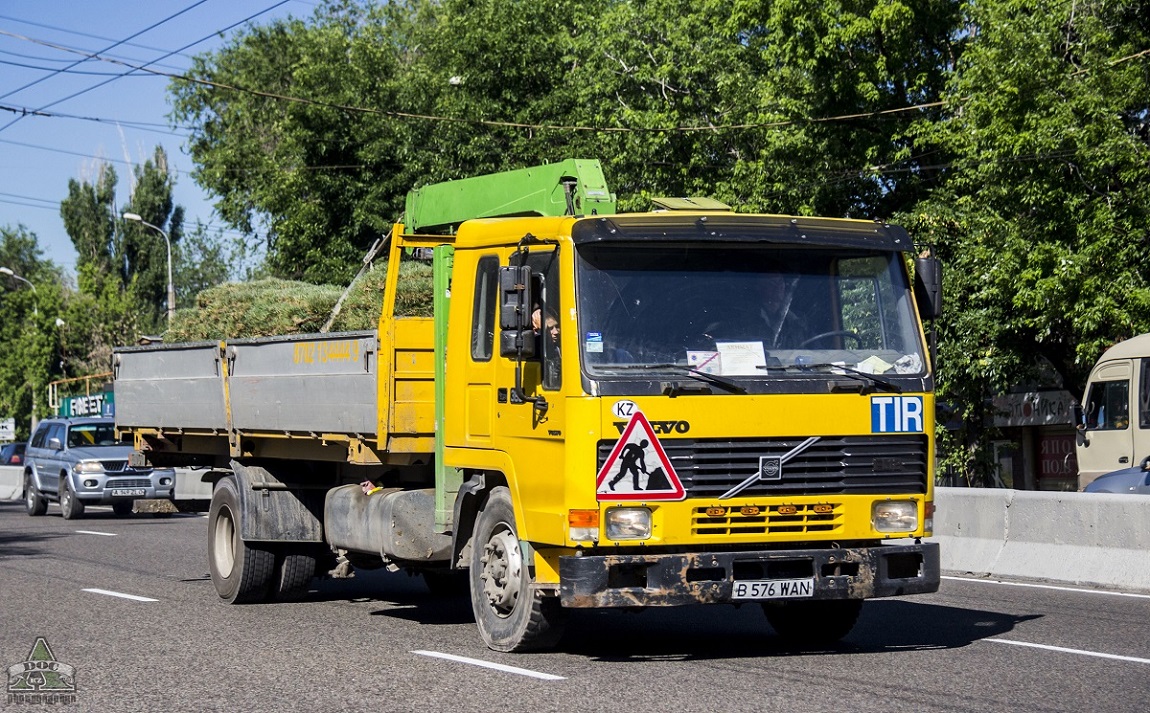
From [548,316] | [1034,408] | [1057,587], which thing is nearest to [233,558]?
[548,316]

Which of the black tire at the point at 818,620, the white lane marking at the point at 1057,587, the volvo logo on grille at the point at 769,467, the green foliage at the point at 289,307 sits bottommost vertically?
the white lane marking at the point at 1057,587

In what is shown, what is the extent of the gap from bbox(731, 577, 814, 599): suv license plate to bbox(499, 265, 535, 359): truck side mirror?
5.86ft

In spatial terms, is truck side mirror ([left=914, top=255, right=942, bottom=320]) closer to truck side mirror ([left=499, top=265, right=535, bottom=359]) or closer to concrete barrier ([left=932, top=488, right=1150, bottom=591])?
truck side mirror ([left=499, top=265, right=535, bottom=359])

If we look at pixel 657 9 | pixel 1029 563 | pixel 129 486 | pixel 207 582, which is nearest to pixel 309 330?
pixel 207 582

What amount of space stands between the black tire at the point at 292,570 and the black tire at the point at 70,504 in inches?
608

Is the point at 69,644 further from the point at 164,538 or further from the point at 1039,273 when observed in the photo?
the point at 1039,273

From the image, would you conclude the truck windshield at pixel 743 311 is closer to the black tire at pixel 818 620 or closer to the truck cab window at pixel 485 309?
the truck cab window at pixel 485 309

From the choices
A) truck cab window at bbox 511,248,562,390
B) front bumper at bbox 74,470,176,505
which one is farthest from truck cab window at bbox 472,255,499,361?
front bumper at bbox 74,470,176,505

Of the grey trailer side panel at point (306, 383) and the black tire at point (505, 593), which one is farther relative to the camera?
the grey trailer side panel at point (306, 383)

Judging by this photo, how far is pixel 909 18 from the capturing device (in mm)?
25766

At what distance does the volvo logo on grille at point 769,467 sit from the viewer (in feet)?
27.9

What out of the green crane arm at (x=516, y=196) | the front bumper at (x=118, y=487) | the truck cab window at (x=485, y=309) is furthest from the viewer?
the front bumper at (x=118, y=487)

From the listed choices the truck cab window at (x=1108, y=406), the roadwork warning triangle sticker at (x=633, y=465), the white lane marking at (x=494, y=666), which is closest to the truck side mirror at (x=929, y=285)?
the roadwork warning triangle sticker at (x=633, y=465)

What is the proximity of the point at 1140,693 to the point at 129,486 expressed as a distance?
882 inches
